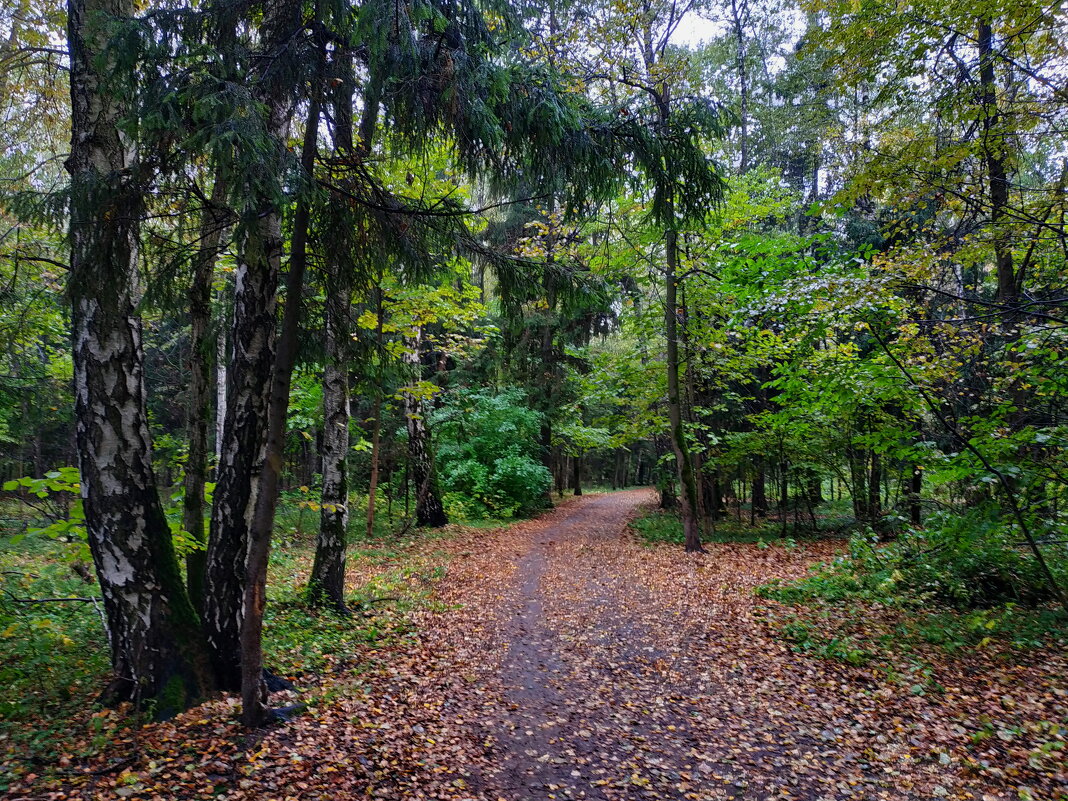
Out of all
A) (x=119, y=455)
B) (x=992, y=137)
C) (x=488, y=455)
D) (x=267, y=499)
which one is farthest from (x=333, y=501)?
(x=488, y=455)

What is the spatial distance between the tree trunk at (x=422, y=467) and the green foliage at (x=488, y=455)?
214 cm

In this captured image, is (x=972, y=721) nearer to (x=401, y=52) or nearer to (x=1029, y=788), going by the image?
(x=1029, y=788)

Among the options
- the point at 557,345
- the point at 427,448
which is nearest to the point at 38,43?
the point at 427,448

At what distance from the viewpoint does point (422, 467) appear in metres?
14.4

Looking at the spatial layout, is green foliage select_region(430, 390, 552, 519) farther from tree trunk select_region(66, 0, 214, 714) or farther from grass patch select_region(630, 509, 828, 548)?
tree trunk select_region(66, 0, 214, 714)

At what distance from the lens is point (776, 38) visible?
1928 cm

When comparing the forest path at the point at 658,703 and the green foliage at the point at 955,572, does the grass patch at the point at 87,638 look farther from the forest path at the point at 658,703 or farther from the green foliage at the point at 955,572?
the green foliage at the point at 955,572

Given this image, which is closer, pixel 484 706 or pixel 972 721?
pixel 972 721

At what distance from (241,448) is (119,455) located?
822mm

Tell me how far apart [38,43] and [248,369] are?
5.41 meters

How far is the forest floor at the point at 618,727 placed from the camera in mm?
3686

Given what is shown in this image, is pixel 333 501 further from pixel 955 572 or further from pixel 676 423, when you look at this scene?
pixel 955 572

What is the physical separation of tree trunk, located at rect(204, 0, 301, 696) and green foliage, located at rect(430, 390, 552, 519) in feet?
39.8

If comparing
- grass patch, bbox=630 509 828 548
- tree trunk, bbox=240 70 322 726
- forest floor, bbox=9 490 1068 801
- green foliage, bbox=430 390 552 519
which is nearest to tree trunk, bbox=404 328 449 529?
green foliage, bbox=430 390 552 519
